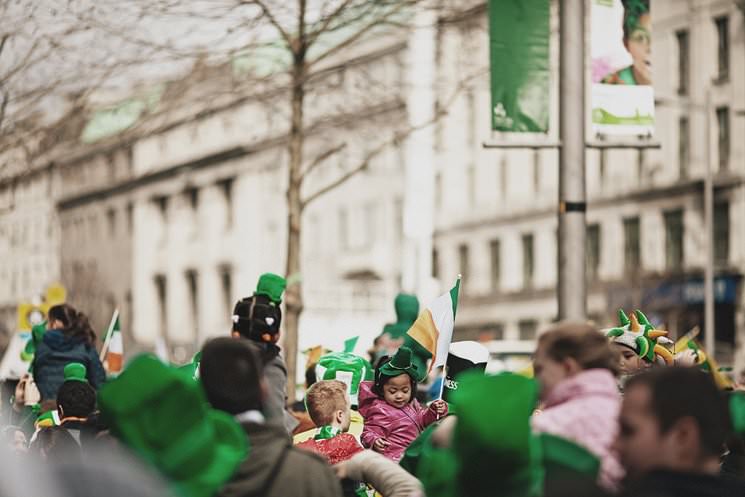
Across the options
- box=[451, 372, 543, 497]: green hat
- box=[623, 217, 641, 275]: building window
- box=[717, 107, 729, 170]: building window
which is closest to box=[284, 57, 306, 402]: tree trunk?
box=[451, 372, 543, 497]: green hat

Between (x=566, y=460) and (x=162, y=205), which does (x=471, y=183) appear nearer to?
(x=162, y=205)

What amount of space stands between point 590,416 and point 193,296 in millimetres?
100339

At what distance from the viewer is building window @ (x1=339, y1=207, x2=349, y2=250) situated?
80375mm

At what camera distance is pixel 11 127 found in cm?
2081

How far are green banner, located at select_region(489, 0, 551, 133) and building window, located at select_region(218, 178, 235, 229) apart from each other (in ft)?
268

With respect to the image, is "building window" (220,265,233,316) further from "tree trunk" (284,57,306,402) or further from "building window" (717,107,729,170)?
"tree trunk" (284,57,306,402)

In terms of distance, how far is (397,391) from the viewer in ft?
33.4

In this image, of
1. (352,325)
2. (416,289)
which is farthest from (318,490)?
(352,325)

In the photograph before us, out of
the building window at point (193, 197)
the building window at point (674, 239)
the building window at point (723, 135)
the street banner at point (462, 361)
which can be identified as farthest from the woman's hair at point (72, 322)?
the building window at point (193, 197)

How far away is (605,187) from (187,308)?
47.0m

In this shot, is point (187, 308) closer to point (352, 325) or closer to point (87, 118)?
point (352, 325)

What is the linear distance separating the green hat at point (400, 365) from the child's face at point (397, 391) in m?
0.04

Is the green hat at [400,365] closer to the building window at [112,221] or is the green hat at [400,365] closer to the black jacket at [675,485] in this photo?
the black jacket at [675,485]

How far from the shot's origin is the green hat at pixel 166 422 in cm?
504
